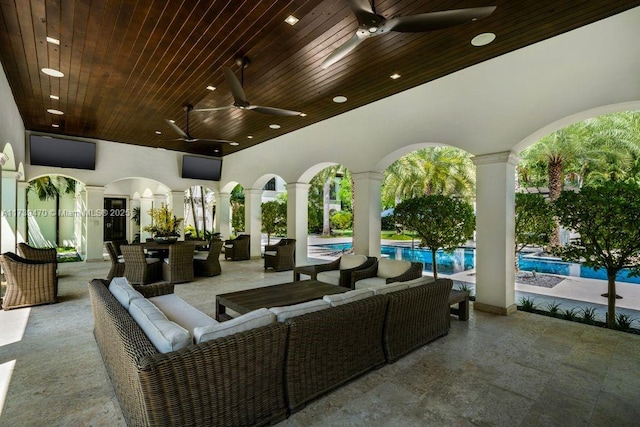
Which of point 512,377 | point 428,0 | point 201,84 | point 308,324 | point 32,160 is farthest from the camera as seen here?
point 32,160

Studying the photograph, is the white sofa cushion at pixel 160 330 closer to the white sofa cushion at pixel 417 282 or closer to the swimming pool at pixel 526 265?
the white sofa cushion at pixel 417 282

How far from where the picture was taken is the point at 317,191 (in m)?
23.0

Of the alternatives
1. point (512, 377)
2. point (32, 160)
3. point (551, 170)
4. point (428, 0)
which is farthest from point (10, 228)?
point (551, 170)

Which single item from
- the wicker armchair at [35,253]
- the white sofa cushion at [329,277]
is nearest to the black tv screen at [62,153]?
the wicker armchair at [35,253]

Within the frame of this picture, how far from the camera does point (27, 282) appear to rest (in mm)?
5176

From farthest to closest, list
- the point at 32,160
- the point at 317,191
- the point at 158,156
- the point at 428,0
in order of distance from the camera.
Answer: the point at 317,191 < the point at 158,156 < the point at 32,160 < the point at 428,0

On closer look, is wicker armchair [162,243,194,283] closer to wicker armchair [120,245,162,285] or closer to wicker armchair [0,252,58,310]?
wicker armchair [120,245,162,285]

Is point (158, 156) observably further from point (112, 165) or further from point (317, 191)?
point (317, 191)

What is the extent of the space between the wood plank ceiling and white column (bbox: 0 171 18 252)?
185 centimetres

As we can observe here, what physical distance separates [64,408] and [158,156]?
1003 centimetres

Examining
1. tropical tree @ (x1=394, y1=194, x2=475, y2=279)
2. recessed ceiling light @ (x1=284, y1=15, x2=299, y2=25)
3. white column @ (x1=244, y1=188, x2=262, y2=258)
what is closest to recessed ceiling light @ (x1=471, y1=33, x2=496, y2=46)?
recessed ceiling light @ (x1=284, y1=15, x2=299, y2=25)

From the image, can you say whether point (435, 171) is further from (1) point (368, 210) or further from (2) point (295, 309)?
(2) point (295, 309)

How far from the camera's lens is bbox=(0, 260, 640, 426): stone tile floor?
8.07 ft

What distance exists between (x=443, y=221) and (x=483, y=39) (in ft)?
9.83
